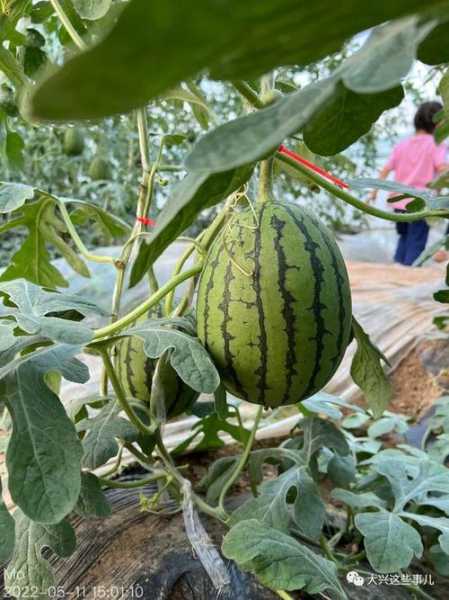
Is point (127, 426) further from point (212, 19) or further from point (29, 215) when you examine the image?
point (212, 19)

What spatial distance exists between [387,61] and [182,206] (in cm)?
14

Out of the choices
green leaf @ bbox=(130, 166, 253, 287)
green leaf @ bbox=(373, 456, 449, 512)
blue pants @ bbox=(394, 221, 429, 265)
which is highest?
green leaf @ bbox=(130, 166, 253, 287)

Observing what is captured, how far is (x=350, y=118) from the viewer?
0.65m

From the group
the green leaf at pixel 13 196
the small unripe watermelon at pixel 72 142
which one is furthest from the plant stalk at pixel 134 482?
the small unripe watermelon at pixel 72 142

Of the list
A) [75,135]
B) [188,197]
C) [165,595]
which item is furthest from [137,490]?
[75,135]

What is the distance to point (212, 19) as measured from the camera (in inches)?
9.1

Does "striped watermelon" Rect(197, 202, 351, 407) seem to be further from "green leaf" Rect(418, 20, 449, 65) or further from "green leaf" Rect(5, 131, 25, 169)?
"green leaf" Rect(5, 131, 25, 169)

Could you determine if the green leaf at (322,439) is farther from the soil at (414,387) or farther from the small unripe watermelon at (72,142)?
the small unripe watermelon at (72,142)

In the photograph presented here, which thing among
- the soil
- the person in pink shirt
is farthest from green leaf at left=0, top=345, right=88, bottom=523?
the person in pink shirt

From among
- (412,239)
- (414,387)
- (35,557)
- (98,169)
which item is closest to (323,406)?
(35,557)

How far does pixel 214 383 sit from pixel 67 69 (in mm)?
601

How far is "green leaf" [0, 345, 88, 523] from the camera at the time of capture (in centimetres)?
67

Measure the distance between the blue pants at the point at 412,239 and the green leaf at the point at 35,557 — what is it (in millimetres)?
4454

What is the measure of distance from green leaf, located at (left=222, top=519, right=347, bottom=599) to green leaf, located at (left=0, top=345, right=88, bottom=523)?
26 centimetres
